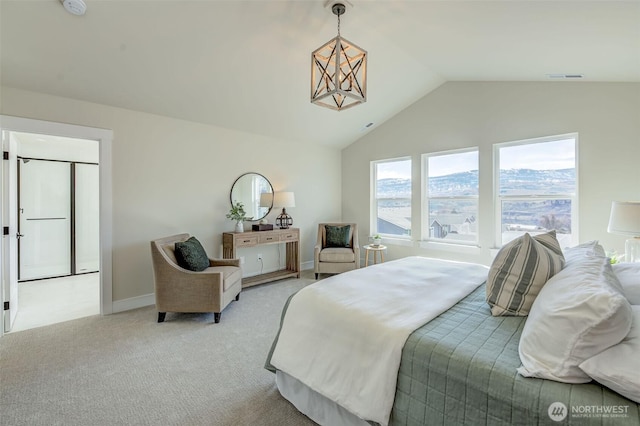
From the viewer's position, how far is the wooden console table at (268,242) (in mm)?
4012

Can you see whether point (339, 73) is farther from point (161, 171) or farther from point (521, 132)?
point (521, 132)

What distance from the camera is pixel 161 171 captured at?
366 centimetres

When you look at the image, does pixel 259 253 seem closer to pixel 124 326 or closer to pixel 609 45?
pixel 124 326

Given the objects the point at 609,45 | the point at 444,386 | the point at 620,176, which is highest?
the point at 609,45

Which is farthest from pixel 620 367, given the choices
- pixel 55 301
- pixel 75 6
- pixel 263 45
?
pixel 55 301

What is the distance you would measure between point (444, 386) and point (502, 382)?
214 mm

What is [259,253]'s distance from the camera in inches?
184

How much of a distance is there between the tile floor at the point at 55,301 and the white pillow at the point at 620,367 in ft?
13.8

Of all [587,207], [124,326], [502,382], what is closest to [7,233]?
[124,326]

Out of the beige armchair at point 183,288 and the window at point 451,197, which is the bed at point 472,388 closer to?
the beige armchair at point 183,288

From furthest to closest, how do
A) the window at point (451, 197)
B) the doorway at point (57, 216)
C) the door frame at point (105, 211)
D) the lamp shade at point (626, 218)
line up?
the doorway at point (57, 216), the window at point (451, 197), the door frame at point (105, 211), the lamp shade at point (626, 218)

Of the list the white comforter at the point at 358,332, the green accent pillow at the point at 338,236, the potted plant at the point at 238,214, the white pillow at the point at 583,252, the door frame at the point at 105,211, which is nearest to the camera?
the white comforter at the point at 358,332

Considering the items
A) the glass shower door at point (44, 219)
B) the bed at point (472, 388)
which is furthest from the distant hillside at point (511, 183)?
the glass shower door at point (44, 219)
